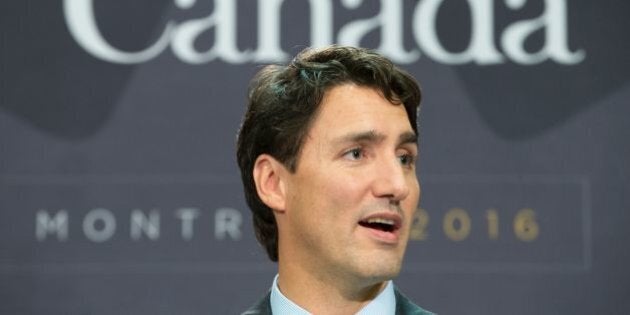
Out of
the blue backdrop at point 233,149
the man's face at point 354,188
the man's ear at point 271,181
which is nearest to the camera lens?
the man's face at point 354,188

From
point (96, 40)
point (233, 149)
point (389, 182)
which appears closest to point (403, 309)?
point (389, 182)

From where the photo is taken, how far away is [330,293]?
233cm

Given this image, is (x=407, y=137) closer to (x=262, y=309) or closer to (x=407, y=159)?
(x=407, y=159)

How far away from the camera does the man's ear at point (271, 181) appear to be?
242cm

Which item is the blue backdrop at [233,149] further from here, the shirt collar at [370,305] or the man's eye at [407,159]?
the man's eye at [407,159]

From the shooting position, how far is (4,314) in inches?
151

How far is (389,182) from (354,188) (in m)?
0.06

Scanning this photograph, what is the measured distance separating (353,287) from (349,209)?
15 cm

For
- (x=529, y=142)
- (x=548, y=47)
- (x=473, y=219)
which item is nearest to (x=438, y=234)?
(x=473, y=219)

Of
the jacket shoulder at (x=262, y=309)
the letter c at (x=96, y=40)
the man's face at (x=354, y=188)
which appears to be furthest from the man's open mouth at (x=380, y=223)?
the letter c at (x=96, y=40)

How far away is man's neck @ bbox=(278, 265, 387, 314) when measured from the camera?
231cm

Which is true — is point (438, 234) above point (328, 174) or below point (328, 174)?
below

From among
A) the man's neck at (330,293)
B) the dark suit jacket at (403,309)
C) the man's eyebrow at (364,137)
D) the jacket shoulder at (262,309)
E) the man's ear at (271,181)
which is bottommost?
the jacket shoulder at (262,309)

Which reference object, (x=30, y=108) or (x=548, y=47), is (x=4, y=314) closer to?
(x=30, y=108)
